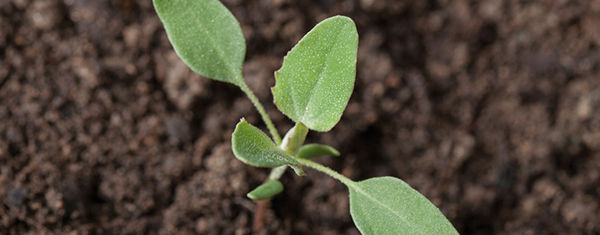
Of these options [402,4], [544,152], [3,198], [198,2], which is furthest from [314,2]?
[3,198]

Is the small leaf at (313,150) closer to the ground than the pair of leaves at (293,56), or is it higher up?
closer to the ground

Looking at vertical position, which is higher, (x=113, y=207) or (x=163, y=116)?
(x=163, y=116)

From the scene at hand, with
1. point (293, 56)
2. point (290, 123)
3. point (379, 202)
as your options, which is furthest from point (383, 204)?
point (290, 123)

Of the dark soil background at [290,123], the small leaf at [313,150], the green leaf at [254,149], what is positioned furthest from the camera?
the dark soil background at [290,123]

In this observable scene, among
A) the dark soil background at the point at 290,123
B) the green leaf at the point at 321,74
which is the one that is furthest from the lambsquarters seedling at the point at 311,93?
the dark soil background at the point at 290,123

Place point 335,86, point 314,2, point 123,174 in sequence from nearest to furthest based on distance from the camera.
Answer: point 335,86 → point 123,174 → point 314,2

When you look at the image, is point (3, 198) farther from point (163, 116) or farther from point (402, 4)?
point (402, 4)

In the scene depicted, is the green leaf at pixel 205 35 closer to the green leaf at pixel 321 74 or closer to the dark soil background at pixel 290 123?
the green leaf at pixel 321 74
